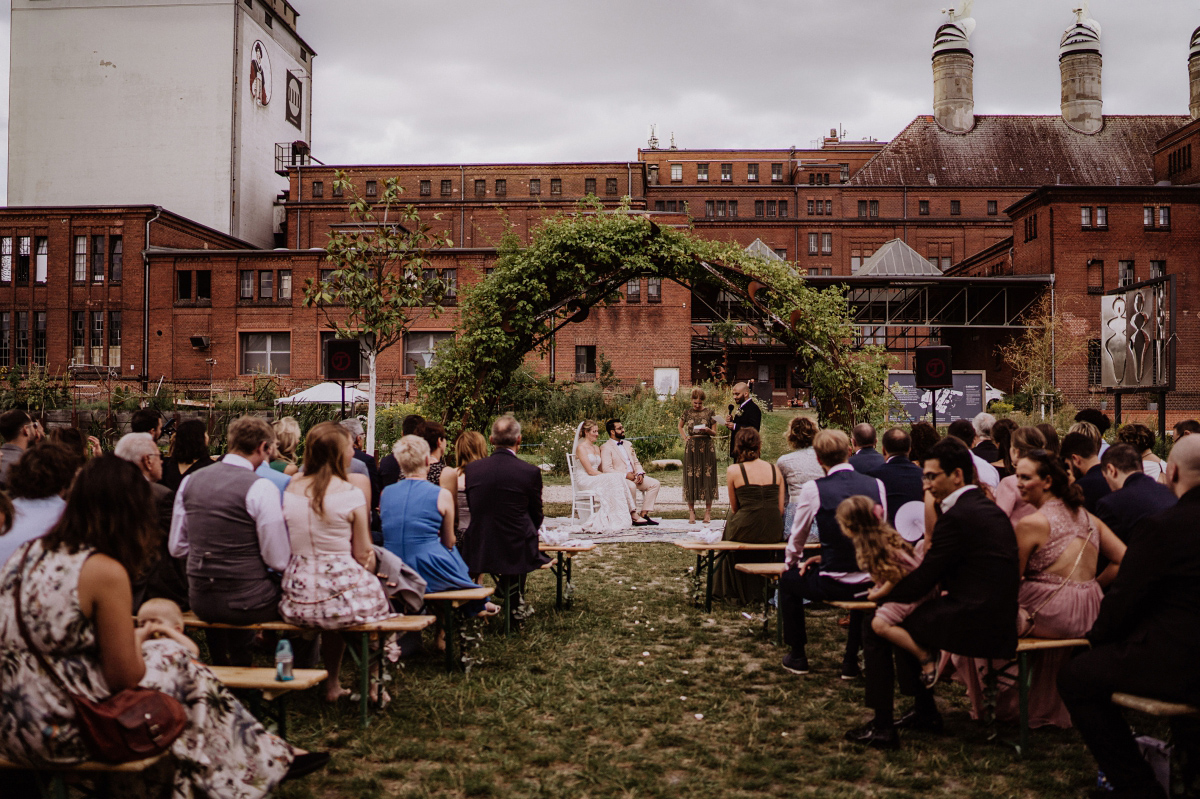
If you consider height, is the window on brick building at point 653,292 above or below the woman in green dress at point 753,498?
above

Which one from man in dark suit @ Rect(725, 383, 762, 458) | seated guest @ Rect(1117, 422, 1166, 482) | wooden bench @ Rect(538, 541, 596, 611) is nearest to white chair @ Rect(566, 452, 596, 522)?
man in dark suit @ Rect(725, 383, 762, 458)

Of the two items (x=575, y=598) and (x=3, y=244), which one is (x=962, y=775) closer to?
(x=575, y=598)

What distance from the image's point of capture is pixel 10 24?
49.0 metres

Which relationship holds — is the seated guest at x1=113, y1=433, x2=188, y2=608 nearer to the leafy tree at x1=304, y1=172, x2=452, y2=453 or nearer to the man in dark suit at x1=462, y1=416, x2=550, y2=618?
the man in dark suit at x1=462, y1=416, x2=550, y2=618

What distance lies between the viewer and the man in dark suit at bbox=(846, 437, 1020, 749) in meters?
4.07

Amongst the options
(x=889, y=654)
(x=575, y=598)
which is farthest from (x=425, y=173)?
(x=889, y=654)

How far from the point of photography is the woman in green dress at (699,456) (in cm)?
1225

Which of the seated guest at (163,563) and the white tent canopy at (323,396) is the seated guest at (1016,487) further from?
the white tent canopy at (323,396)

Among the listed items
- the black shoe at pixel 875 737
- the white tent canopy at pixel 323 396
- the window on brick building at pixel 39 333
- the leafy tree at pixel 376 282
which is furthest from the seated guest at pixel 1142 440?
the window on brick building at pixel 39 333

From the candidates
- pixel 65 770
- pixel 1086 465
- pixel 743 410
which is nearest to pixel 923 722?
pixel 1086 465

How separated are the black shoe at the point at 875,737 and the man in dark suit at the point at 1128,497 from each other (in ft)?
5.31

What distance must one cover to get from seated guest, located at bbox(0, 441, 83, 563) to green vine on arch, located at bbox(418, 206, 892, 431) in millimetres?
7445

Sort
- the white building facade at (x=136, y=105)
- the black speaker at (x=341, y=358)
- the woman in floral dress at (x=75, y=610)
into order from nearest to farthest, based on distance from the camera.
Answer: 1. the woman in floral dress at (x=75, y=610)
2. the black speaker at (x=341, y=358)
3. the white building facade at (x=136, y=105)

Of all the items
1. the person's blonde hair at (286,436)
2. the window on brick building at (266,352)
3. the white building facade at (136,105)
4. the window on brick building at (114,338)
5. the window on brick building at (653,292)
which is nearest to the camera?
the person's blonde hair at (286,436)
